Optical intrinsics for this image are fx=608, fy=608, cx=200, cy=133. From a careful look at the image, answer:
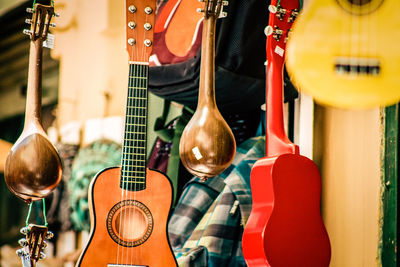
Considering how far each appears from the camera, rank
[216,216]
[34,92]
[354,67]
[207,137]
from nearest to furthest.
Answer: [354,67] → [207,137] → [34,92] → [216,216]

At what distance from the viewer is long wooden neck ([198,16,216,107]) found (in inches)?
66.5

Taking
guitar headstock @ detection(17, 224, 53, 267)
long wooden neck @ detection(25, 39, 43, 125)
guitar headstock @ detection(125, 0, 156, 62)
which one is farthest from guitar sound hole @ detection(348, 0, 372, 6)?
guitar headstock @ detection(17, 224, 53, 267)

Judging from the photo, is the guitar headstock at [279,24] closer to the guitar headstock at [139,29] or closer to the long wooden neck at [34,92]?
the guitar headstock at [139,29]

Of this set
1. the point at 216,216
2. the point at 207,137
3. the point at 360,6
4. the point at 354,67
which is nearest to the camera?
the point at 354,67

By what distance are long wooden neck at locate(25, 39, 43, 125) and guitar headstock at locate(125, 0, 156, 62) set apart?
287mm

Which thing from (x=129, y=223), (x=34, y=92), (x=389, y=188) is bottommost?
(x=129, y=223)

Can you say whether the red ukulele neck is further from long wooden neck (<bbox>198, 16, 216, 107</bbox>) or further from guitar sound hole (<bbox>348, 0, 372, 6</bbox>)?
guitar sound hole (<bbox>348, 0, 372, 6</bbox>)

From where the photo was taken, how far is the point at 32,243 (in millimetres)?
1807

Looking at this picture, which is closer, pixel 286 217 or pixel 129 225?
pixel 286 217

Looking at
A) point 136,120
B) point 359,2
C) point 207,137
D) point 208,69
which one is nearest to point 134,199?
point 136,120

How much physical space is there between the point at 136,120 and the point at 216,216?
1.52 feet

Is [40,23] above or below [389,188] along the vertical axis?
above

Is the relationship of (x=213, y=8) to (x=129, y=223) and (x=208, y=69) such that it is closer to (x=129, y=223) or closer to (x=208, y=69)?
(x=208, y=69)

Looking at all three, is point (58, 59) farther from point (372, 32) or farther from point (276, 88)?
point (372, 32)
